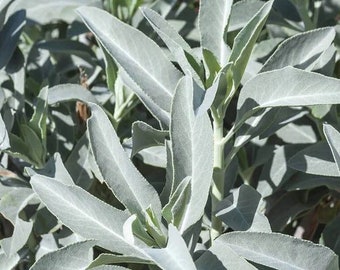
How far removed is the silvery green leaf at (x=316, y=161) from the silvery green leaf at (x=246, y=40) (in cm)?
20

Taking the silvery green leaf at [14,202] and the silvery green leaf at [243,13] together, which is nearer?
the silvery green leaf at [14,202]

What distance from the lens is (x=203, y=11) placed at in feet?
3.77

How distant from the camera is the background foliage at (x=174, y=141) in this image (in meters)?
1.01

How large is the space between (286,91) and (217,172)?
19cm

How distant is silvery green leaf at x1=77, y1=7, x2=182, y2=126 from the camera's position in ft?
3.66

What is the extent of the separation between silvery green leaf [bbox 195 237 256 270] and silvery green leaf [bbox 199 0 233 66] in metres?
0.31

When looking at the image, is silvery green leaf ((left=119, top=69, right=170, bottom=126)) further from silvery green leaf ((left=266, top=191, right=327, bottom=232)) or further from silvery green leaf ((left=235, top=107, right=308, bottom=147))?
silvery green leaf ((left=266, top=191, right=327, bottom=232))

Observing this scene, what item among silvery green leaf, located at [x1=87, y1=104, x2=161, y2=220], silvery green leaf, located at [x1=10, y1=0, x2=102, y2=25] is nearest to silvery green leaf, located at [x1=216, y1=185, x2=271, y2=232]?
Result: silvery green leaf, located at [x1=87, y1=104, x2=161, y2=220]

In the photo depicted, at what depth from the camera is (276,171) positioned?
133 cm

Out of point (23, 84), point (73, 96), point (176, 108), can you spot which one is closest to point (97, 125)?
point (176, 108)

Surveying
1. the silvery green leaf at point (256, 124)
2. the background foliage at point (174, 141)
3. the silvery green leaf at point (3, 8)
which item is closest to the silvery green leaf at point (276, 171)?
the background foliage at point (174, 141)

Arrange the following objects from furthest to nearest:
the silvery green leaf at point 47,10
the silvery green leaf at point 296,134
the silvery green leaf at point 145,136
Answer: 1. the silvery green leaf at point 47,10
2. the silvery green leaf at point 296,134
3. the silvery green leaf at point 145,136

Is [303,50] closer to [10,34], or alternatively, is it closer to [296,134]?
[296,134]

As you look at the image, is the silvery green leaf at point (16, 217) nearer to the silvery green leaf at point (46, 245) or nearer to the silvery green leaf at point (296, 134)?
the silvery green leaf at point (46, 245)
